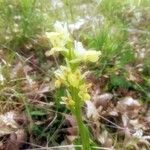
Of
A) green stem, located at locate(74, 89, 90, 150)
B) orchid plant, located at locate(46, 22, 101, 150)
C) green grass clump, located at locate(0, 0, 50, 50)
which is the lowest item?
green stem, located at locate(74, 89, 90, 150)

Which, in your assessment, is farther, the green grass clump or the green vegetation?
the green grass clump

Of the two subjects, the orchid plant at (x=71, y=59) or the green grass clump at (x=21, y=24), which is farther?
the green grass clump at (x=21, y=24)

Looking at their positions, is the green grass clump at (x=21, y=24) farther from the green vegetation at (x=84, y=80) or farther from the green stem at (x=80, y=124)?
the green stem at (x=80, y=124)

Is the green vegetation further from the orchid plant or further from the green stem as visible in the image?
the orchid plant

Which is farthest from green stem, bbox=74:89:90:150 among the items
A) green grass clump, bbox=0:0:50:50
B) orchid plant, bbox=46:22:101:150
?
green grass clump, bbox=0:0:50:50

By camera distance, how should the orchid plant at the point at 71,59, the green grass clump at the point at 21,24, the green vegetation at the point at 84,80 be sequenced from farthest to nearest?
the green grass clump at the point at 21,24 < the green vegetation at the point at 84,80 < the orchid plant at the point at 71,59

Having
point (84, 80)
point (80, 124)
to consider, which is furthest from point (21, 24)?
point (80, 124)

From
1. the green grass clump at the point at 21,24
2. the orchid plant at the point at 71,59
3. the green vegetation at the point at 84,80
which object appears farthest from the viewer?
the green grass clump at the point at 21,24

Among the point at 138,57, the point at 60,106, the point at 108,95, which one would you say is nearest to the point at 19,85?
the point at 60,106

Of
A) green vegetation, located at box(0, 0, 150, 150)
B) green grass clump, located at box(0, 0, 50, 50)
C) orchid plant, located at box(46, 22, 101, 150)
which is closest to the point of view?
orchid plant, located at box(46, 22, 101, 150)

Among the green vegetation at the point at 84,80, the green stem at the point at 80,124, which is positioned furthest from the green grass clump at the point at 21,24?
the green stem at the point at 80,124

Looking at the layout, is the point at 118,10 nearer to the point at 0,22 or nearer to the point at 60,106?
the point at 0,22

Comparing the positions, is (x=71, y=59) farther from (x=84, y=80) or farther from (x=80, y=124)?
(x=84, y=80)
